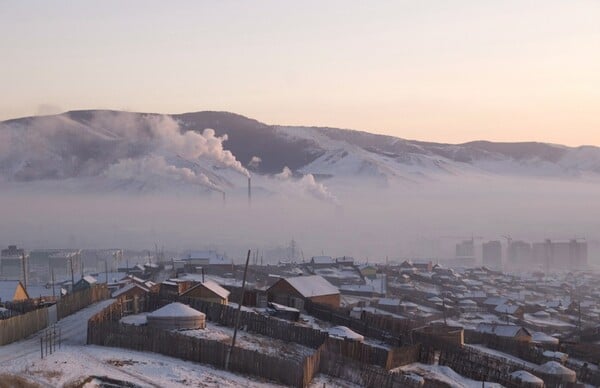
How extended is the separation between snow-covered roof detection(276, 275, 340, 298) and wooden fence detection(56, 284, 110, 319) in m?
17.0

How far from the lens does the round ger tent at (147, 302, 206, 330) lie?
4947 centimetres

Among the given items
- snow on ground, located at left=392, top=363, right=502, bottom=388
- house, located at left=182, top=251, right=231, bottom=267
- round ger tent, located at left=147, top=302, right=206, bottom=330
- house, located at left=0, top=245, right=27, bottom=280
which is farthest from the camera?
house, located at left=0, top=245, right=27, bottom=280

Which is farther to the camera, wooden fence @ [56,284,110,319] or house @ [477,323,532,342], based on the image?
house @ [477,323,532,342]

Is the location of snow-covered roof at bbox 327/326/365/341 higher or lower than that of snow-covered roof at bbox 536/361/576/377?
higher

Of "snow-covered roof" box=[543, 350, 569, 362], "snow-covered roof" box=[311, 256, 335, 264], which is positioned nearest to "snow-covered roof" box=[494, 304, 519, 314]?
"snow-covered roof" box=[311, 256, 335, 264]

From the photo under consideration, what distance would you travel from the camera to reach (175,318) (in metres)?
49.8

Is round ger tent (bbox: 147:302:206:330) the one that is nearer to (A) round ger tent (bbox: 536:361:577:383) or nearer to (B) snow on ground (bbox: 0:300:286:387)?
(B) snow on ground (bbox: 0:300:286:387)

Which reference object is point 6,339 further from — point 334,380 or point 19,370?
point 334,380

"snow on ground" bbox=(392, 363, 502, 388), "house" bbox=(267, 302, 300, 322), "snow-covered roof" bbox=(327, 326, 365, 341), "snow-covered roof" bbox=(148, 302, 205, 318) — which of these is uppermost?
"snow-covered roof" bbox=(148, 302, 205, 318)

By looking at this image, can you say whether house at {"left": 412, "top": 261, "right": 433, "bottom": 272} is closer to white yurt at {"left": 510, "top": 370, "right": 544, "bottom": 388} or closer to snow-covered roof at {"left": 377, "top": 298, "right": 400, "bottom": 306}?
snow-covered roof at {"left": 377, "top": 298, "right": 400, "bottom": 306}

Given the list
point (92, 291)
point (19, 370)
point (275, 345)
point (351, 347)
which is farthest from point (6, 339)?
point (92, 291)

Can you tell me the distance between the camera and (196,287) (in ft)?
222

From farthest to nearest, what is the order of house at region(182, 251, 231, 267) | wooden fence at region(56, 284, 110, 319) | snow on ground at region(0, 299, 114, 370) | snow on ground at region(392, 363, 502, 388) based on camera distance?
house at region(182, 251, 231, 267)
wooden fence at region(56, 284, 110, 319)
snow on ground at region(392, 363, 502, 388)
snow on ground at region(0, 299, 114, 370)

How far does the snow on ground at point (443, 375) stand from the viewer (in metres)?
48.3
